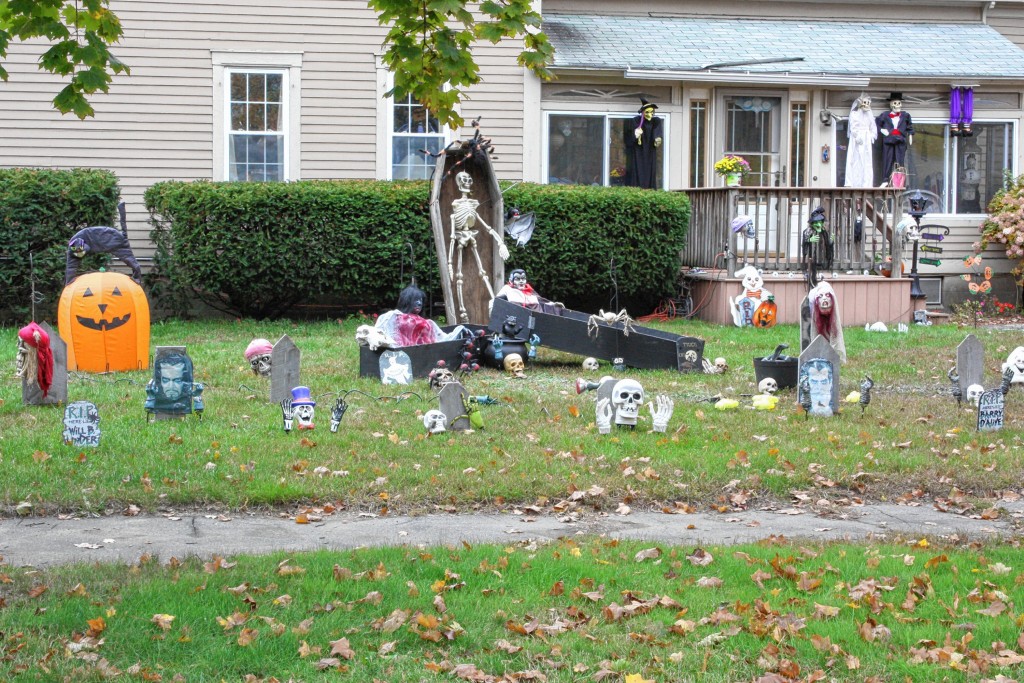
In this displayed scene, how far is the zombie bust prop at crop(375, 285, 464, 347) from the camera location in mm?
11539

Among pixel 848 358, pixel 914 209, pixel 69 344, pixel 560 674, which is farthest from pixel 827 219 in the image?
pixel 560 674

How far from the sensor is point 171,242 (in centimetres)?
1703

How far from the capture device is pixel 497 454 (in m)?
8.25

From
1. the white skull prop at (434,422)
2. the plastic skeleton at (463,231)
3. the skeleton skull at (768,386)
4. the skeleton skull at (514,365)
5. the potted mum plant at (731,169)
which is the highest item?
the potted mum plant at (731,169)

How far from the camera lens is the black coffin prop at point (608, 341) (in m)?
12.2

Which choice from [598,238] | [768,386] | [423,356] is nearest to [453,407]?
[423,356]

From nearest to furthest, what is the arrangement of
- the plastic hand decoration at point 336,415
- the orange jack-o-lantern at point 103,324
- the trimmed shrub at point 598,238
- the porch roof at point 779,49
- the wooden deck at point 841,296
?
the plastic hand decoration at point 336,415, the orange jack-o-lantern at point 103,324, the trimmed shrub at point 598,238, the wooden deck at point 841,296, the porch roof at point 779,49

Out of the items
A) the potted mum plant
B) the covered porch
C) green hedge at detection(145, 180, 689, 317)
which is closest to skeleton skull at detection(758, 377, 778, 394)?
the covered porch

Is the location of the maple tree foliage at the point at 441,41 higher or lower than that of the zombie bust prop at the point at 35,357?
higher

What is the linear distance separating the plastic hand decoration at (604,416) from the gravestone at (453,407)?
0.98 m

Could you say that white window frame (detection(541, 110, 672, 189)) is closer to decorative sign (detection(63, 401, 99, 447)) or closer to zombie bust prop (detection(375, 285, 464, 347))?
zombie bust prop (detection(375, 285, 464, 347))

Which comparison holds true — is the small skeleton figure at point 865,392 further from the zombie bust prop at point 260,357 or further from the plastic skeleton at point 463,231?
the zombie bust prop at point 260,357

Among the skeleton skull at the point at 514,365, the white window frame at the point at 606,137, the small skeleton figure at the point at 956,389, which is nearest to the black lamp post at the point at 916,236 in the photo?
the white window frame at the point at 606,137

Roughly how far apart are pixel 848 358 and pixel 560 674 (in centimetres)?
934
